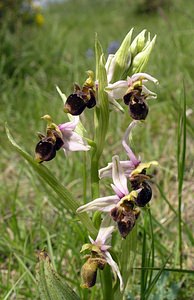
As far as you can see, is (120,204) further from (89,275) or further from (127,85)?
(127,85)

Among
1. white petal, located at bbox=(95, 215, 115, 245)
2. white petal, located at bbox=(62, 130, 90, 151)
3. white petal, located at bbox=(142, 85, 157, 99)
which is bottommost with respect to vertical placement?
white petal, located at bbox=(95, 215, 115, 245)

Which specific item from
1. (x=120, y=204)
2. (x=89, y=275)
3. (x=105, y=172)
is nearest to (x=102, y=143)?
(x=105, y=172)

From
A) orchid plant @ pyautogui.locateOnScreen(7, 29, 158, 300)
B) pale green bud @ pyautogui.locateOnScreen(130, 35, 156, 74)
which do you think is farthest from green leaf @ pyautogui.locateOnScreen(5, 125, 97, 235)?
pale green bud @ pyautogui.locateOnScreen(130, 35, 156, 74)

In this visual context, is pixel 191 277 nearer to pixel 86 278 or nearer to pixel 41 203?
pixel 86 278

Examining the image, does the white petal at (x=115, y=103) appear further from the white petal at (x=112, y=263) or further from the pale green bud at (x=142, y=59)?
the white petal at (x=112, y=263)

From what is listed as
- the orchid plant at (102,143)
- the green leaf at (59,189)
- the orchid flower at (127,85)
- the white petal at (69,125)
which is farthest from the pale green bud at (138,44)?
the green leaf at (59,189)

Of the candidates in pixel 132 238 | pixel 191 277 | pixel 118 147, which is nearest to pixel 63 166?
pixel 118 147

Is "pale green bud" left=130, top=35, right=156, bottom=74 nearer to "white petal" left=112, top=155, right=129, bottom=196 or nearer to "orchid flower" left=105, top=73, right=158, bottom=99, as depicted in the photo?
"orchid flower" left=105, top=73, right=158, bottom=99
